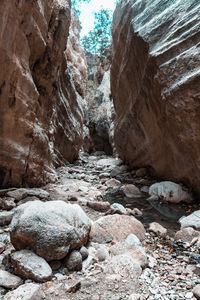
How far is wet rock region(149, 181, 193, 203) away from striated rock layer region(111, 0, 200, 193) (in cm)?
32

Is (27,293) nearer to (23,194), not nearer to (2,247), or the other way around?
(2,247)

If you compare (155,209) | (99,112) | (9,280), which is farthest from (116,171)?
(99,112)

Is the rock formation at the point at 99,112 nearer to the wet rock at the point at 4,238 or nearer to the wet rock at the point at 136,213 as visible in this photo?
the wet rock at the point at 136,213

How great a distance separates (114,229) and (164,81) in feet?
12.7

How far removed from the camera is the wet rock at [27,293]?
143 cm

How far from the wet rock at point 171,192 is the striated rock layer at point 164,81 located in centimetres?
32

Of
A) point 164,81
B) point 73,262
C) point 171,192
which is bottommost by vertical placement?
point 73,262

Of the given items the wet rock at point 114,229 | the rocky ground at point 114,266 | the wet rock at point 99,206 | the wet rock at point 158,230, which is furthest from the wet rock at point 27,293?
the wet rock at point 99,206

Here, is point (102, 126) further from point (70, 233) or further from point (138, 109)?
point (70, 233)

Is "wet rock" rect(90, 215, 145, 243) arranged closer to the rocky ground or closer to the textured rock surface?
the rocky ground

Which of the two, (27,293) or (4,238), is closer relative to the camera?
(27,293)

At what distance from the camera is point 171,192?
492 centimetres

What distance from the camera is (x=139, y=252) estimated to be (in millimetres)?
2182

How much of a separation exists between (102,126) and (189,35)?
1746cm
